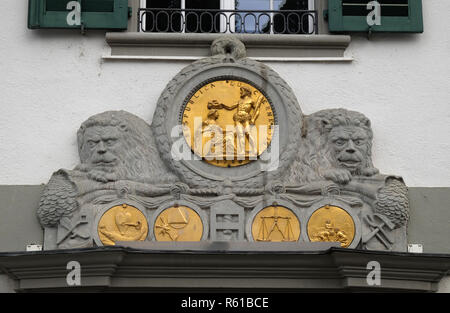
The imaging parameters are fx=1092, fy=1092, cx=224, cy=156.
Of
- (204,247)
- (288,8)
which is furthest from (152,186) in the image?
(288,8)

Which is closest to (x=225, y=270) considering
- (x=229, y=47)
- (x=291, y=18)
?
(x=229, y=47)

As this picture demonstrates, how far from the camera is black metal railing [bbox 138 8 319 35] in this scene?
8.65 m

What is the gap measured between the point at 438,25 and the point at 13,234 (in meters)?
3.64


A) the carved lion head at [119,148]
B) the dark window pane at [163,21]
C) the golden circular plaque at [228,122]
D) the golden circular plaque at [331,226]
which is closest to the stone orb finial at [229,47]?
the golden circular plaque at [228,122]

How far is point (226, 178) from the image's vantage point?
26.3ft

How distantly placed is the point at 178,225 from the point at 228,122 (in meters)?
0.89

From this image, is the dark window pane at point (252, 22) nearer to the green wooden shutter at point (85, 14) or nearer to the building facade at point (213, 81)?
the building facade at point (213, 81)

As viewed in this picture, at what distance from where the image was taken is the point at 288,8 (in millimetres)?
8758

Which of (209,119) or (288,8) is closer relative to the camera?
(209,119)

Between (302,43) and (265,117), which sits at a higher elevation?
(302,43)

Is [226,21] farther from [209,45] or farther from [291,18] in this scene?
[291,18]

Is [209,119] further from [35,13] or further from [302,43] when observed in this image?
[35,13]

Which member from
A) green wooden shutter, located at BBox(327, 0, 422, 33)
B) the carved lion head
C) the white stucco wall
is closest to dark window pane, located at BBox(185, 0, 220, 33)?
the white stucco wall
